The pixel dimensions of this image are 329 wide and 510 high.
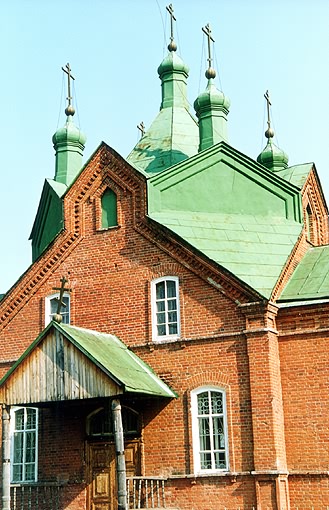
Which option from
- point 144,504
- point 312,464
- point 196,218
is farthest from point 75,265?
point 312,464

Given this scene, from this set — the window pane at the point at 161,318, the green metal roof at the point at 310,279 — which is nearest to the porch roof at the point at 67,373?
the window pane at the point at 161,318

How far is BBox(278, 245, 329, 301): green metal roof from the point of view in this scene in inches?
642

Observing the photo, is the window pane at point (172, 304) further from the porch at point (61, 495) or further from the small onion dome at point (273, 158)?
the small onion dome at point (273, 158)

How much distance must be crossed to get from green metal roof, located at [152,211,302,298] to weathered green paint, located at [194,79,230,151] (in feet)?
8.21

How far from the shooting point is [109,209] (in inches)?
720

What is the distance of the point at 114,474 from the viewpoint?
16453 millimetres

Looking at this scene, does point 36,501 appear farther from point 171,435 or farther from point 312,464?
point 312,464

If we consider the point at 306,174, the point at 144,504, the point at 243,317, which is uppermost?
the point at 306,174

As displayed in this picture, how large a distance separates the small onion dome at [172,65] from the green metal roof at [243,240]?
699 centimetres

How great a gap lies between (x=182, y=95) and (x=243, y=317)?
374 inches

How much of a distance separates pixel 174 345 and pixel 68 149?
800 cm

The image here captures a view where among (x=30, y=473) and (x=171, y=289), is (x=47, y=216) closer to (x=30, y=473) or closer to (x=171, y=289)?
(x=171, y=289)

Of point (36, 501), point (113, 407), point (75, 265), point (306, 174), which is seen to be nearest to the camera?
point (113, 407)

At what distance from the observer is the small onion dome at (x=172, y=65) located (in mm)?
23484
